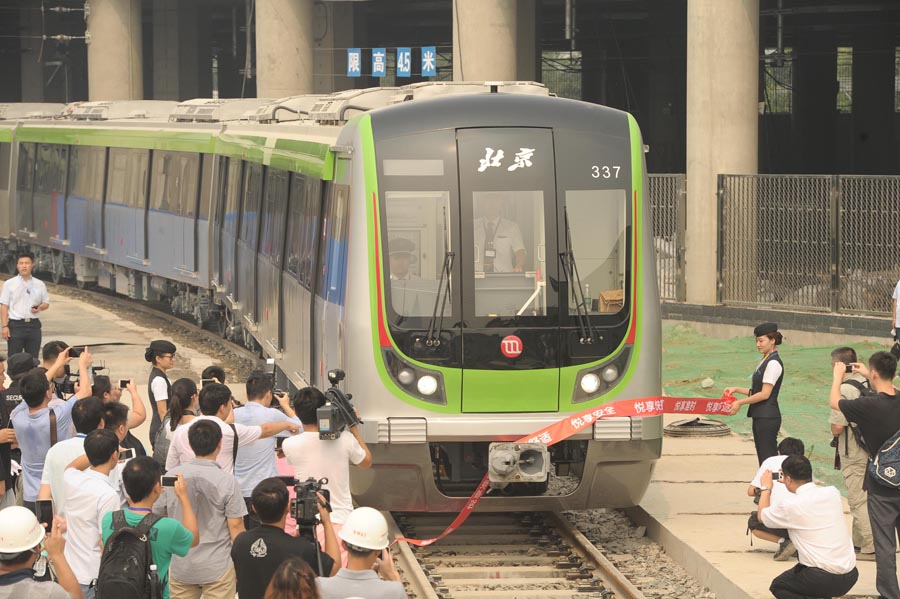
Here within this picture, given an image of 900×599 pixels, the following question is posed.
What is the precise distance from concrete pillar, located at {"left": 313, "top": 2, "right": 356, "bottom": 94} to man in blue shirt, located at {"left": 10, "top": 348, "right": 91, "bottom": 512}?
29.8 metres

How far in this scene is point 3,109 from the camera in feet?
123

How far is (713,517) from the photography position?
12281 millimetres

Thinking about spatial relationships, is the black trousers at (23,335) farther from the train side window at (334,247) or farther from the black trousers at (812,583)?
the black trousers at (812,583)

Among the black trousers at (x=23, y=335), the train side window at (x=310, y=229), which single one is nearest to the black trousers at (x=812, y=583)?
the train side window at (x=310, y=229)

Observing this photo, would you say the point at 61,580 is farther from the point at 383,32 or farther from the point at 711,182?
the point at 383,32

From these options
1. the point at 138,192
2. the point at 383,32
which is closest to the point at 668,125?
the point at 383,32

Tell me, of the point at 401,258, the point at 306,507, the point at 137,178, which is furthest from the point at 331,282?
the point at 137,178

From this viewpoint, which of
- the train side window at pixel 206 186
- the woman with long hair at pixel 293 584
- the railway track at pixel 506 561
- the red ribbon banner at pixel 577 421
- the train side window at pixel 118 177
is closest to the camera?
the woman with long hair at pixel 293 584

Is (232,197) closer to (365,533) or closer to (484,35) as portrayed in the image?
(484,35)

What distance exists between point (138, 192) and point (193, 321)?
2722mm

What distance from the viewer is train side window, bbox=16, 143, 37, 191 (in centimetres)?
3438

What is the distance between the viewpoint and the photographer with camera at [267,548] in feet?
22.6

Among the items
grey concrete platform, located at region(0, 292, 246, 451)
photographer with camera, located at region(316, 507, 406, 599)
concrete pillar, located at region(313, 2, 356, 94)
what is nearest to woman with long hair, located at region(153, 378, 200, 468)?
photographer with camera, located at region(316, 507, 406, 599)

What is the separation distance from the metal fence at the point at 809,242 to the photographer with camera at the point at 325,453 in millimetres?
14023
